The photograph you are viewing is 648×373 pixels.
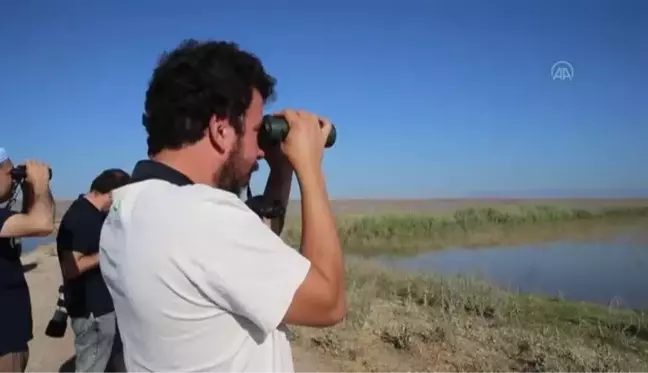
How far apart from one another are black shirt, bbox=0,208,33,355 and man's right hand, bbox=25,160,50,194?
40 centimetres

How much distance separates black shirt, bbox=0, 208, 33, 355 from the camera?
309 centimetres

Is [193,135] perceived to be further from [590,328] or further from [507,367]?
[590,328]

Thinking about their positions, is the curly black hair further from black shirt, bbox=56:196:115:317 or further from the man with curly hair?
black shirt, bbox=56:196:115:317

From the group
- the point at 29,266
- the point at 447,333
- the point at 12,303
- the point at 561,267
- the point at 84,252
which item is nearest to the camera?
the point at 12,303

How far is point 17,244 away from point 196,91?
2203mm

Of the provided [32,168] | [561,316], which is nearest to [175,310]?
[32,168]

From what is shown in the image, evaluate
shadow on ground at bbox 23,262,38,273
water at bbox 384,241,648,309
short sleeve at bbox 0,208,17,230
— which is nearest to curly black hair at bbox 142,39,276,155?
short sleeve at bbox 0,208,17,230

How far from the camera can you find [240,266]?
126 centimetres

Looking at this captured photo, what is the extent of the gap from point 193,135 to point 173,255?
310mm

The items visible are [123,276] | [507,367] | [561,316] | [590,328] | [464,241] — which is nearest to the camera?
[123,276]

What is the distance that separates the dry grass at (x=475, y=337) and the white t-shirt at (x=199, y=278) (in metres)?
4.32

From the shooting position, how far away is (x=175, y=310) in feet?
4.32

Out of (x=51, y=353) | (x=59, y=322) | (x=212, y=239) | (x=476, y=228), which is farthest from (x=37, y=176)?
(x=476, y=228)

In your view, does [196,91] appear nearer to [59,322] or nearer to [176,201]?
[176,201]
